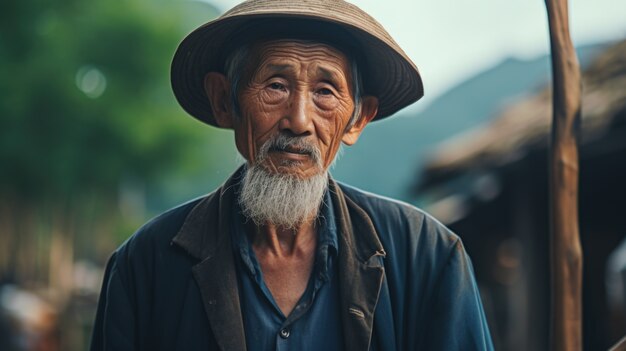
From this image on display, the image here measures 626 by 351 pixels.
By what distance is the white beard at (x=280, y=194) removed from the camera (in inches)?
105

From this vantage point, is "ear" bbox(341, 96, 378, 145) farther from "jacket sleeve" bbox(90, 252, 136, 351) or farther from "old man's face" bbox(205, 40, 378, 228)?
"jacket sleeve" bbox(90, 252, 136, 351)

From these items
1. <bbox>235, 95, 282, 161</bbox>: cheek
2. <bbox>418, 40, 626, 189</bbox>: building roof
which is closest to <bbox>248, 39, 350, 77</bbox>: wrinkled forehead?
<bbox>235, 95, 282, 161</bbox>: cheek

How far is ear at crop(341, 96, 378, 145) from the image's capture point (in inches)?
109

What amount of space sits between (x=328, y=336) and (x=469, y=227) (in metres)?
9.99

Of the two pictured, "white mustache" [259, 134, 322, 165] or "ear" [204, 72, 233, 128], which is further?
"ear" [204, 72, 233, 128]

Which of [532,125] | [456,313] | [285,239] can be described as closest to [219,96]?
[285,239]

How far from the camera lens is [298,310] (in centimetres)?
257

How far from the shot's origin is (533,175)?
7.79 m

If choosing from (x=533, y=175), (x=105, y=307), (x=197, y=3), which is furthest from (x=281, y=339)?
(x=197, y=3)

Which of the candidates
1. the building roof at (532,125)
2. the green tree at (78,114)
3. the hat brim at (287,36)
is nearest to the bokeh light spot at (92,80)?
the green tree at (78,114)

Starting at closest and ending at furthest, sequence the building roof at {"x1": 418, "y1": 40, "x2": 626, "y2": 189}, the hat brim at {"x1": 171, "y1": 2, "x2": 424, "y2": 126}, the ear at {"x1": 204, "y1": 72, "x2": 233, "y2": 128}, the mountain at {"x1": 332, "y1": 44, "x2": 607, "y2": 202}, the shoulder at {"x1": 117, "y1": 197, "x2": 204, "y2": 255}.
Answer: the hat brim at {"x1": 171, "y1": 2, "x2": 424, "y2": 126} → the shoulder at {"x1": 117, "y1": 197, "x2": 204, "y2": 255} → the ear at {"x1": 204, "y1": 72, "x2": 233, "y2": 128} → the building roof at {"x1": 418, "y1": 40, "x2": 626, "y2": 189} → the mountain at {"x1": 332, "y1": 44, "x2": 607, "y2": 202}

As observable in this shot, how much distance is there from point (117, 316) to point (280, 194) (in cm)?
54

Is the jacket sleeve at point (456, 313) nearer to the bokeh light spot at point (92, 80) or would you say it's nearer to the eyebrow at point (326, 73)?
the eyebrow at point (326, 73)

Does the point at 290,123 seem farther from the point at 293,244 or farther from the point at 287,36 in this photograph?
the point at 293,244
